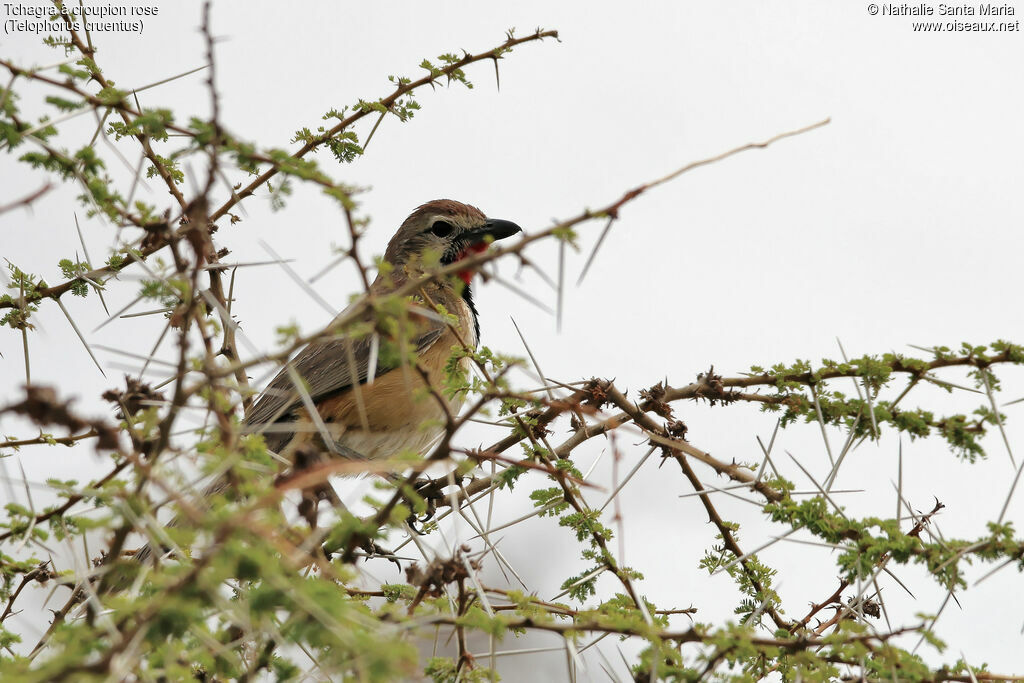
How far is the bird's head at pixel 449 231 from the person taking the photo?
19.5ft

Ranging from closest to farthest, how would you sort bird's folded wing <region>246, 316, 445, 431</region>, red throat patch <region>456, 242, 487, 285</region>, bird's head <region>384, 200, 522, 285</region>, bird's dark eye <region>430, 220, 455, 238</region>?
1. bird's folded wing <region>246, 316, 445, 431</region>
2. red throat patch <region>456, 242, 487, 285</region>
3. bird's head <region>384, 200, 522, 285</region>
4. bird's dark eye <region>430, 220, 455, 238</region>

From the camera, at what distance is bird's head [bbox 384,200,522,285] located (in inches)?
234

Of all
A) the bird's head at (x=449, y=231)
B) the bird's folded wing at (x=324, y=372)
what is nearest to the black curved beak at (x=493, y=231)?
the bird's head at (x=449, y=231)

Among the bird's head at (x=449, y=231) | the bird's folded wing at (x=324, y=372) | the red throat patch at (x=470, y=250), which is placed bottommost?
the bird's folded wing at (x=324, y=372)

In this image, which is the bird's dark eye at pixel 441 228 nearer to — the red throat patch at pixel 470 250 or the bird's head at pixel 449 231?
the bird's head at pixel 449 231

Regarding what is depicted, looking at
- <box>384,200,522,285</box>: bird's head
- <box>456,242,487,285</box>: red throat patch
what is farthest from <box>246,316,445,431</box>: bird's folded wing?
<box>384,200,522,285</box>: bird's head

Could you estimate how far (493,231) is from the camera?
5.96 metres

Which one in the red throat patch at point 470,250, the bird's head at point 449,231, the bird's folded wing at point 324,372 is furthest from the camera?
the bird's head at point 449,231

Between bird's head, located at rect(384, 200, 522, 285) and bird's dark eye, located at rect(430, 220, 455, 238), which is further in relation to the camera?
bird's dark eye, located at rect(430, 220, 455, 238)

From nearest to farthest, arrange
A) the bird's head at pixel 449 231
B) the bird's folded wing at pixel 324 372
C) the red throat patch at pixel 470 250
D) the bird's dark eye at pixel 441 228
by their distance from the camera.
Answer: the bird's folded wing at pixel 324 372 < the red throat patch at pixel 470 250 < the bird's head at pixel 449 231 < the bird's dark eye at pixel 441 228

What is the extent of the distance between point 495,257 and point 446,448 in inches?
16.8

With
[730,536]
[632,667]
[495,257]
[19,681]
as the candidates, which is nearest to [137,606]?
[19,681]

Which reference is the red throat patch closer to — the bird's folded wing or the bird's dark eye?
the bird's dark eye

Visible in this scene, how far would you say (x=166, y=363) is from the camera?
1806 mm
